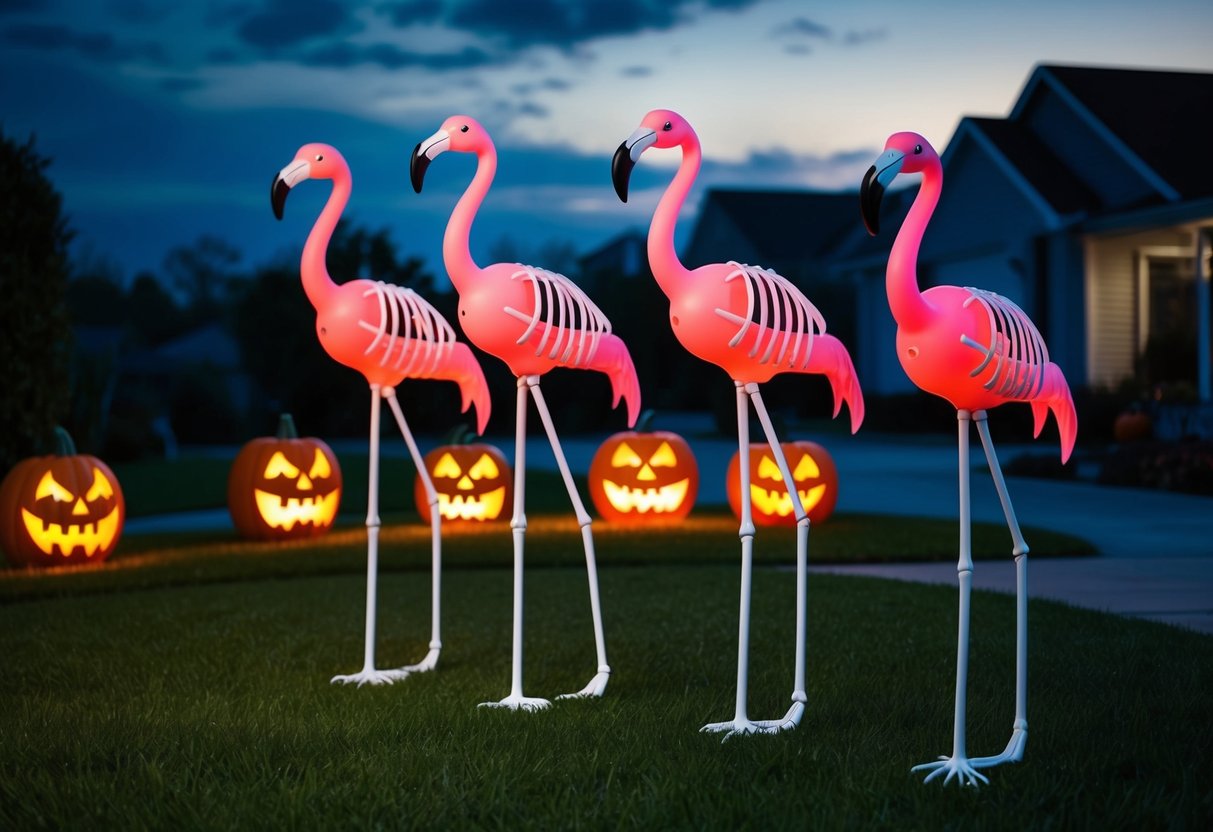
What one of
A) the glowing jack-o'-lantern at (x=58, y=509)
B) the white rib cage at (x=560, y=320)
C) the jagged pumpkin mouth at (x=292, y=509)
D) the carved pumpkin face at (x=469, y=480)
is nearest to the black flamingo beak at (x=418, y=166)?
the white rib cage at (x=560, y=320)

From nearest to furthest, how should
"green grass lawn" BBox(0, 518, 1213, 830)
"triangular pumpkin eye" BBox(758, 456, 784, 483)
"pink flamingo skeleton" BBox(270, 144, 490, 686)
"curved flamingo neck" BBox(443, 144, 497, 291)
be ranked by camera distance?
"green grass lawn" BBox(0, 518, 1213, 830) < "curved flamingo neck" BBox(443, 144, 497, 291) < "pink flamingo skeleton" BBox(270, 144, 490, 686) < "triangular pumpkin eye" BBox(758, 456, 784, 483)

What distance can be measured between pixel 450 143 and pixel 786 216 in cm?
3776

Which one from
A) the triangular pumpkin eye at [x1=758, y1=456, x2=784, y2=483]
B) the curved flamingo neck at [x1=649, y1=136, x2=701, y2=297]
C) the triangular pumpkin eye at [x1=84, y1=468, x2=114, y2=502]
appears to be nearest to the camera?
the curved flamingo neck at [x1=649, y1=136, x2=701, y2=297]

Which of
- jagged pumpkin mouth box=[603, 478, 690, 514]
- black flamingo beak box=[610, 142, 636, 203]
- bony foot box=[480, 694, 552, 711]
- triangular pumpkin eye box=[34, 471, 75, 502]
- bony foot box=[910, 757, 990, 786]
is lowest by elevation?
bony foot box=[480, 694, 552, 711]

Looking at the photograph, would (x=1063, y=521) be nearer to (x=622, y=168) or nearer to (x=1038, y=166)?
(x=622, y=168)

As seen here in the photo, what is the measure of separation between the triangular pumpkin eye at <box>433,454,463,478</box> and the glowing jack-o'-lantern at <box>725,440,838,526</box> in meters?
2.59

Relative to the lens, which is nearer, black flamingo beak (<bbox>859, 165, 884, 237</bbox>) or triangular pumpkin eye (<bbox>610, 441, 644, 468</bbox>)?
black flamingo beak (<bbox>859, 165, 884, 237</bbox>)

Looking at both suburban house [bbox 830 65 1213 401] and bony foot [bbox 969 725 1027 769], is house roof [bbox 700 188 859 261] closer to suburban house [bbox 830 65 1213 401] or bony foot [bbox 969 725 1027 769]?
suburban house [bbox 830 65 1213 401]

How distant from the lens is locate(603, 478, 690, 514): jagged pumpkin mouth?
11141 millimetres

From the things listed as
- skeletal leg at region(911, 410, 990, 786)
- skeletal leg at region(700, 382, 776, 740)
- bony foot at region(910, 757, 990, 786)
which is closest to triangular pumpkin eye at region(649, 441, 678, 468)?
skeletal leg at region(700, 382, 776, 740)

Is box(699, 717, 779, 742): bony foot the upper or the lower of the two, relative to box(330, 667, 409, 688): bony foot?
upper

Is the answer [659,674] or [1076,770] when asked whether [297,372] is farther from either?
[1076,770]

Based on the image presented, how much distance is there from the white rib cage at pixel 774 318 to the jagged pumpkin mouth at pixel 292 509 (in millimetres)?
6664

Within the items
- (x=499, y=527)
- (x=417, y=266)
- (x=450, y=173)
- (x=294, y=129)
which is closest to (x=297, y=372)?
(x=417, y=266)
